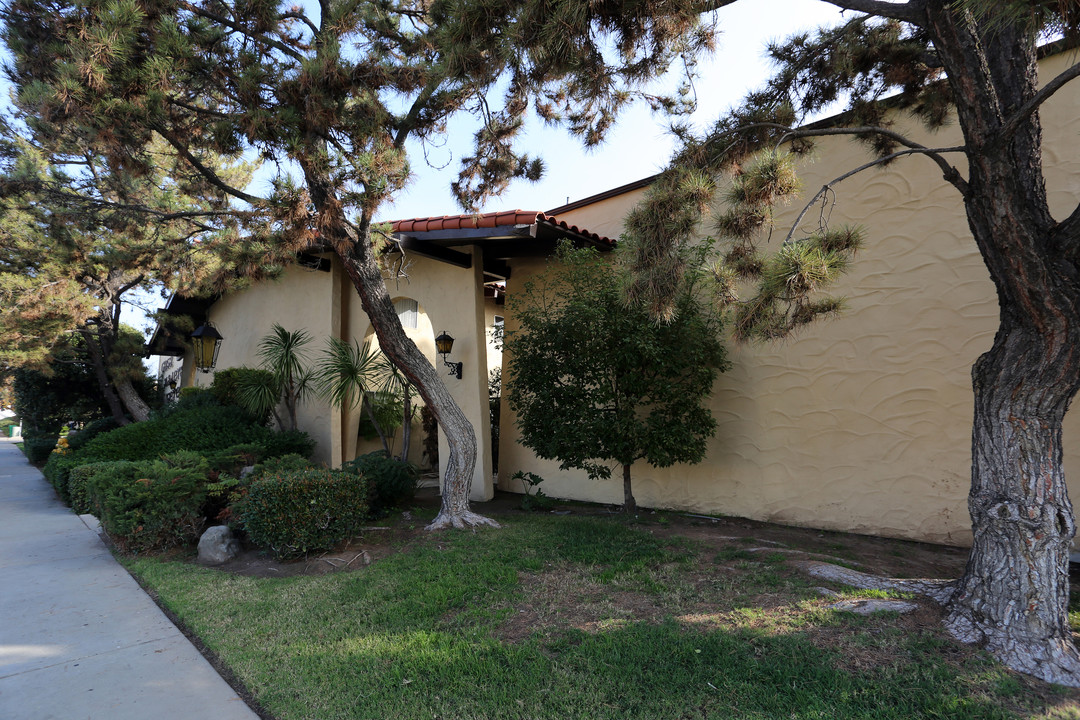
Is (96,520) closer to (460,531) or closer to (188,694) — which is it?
(460,531)

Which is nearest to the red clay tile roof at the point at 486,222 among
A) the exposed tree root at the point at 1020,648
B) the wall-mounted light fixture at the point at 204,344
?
the wall-mounted light fixture at the point at 204,344

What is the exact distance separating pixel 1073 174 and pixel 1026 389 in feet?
10.7

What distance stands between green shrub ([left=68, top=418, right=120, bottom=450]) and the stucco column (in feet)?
26.9

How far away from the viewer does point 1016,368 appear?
3.13 metres

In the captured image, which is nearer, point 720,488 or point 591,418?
point 591,418

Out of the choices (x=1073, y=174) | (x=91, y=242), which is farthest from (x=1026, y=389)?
(x=91, y=242)

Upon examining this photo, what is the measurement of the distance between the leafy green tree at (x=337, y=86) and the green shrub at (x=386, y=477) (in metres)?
1.08

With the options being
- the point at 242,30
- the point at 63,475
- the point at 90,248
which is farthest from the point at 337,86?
the point at 63,475

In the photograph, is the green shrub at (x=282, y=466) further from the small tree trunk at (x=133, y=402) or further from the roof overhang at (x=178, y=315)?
the small tree trunk at (x=133, y=402)

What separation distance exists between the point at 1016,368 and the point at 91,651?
18.6 feet

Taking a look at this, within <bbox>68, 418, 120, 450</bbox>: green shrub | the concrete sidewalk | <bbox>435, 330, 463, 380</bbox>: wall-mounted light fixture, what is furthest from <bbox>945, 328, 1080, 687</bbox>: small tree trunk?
<bbox>68, 418, 120, 450</bbox>: green shrub

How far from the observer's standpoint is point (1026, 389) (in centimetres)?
310

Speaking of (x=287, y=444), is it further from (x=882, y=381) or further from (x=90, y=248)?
(x=882, y=381)

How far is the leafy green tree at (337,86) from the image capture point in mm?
3865
